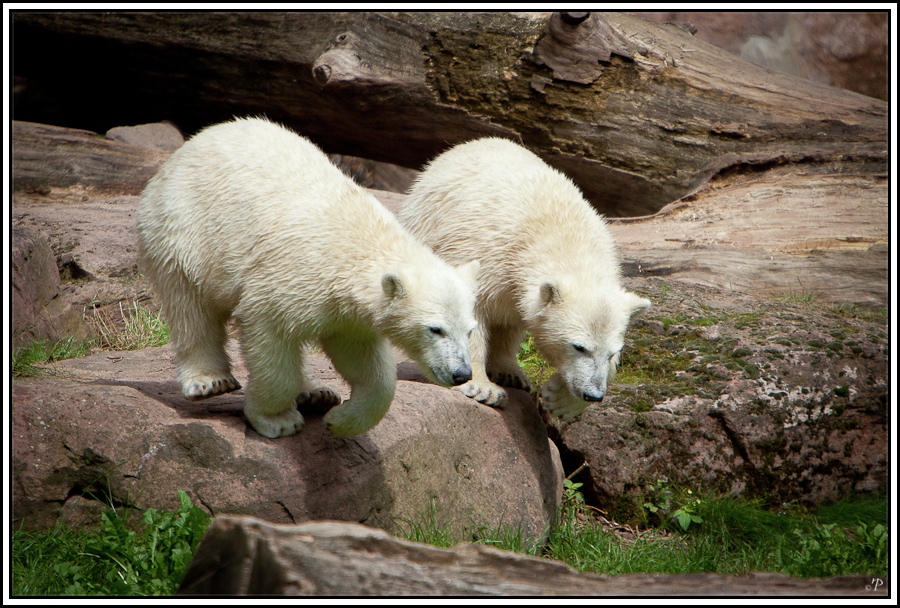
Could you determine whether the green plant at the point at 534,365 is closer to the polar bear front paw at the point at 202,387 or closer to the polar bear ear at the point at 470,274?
the polar bear ear at the point at 470,274

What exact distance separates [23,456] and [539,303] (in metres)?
2.89

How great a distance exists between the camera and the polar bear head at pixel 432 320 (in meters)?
3.82

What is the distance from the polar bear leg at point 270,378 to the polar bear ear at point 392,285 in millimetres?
622

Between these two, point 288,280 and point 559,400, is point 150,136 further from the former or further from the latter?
point 559,400

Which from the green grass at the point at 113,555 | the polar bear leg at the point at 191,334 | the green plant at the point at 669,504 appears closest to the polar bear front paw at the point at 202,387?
the polar bear leg at the point at 191,334

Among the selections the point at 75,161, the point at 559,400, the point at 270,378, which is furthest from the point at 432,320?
the point at 75,161

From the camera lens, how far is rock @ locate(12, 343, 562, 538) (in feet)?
13.2

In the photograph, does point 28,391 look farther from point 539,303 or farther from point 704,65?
point 704,65

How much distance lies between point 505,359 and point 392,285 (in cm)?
209

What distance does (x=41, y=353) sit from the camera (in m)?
5.69

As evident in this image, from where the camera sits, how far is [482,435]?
5.04m

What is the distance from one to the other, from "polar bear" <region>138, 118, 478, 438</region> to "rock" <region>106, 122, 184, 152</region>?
18.0 feet

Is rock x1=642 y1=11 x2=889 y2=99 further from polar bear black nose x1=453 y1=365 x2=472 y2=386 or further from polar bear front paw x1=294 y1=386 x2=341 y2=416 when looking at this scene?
polar bear black nose x1=453 y1=365 x2=472 y2=386

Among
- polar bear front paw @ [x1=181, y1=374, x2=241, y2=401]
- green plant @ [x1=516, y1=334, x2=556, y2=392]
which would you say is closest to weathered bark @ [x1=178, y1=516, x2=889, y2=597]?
polar bear front paw @ [x1=181, y1=374, x2=241, y2=401]
